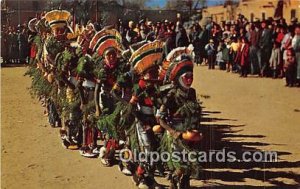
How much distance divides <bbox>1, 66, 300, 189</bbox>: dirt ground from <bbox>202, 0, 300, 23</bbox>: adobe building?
773 centimetres

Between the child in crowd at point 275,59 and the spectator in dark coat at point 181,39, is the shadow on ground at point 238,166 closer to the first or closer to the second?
the child in crowd at point 275,59

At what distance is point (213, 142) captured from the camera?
305 inches

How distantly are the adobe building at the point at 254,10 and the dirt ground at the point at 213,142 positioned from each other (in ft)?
25.4

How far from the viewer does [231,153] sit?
23.3 feet

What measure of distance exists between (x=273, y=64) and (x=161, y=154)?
10034 mm

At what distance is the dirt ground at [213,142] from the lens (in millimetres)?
5852

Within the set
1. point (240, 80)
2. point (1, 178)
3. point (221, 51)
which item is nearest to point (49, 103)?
point (1, 178)

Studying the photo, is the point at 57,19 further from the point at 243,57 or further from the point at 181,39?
the point at 181,39

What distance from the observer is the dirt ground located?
5852 mm

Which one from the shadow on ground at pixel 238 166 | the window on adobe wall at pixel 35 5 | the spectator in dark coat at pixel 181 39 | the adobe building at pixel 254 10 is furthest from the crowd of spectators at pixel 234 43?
the shadow on ground at pixel 238 166

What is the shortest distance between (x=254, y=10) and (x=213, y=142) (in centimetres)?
1739

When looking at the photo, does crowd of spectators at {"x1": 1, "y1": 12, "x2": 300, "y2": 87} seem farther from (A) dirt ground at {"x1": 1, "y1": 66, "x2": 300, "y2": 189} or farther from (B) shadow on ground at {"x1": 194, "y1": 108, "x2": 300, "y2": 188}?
(B) shadow on ground at {"x1": 194, "y1": 108, "x2": 300, "y2": 188}

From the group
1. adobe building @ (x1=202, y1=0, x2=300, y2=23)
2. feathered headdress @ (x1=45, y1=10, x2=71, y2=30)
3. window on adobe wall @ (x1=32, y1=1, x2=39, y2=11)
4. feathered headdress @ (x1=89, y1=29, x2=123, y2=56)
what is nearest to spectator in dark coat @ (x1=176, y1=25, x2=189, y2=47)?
adobe building @ (x1=202, y1=0, x2=300, y2=23)

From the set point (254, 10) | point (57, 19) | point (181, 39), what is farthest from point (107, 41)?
point (254, 10)
